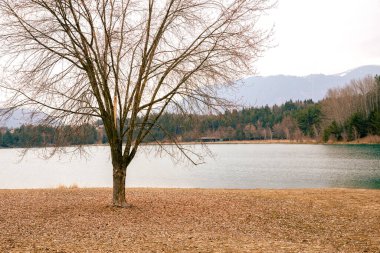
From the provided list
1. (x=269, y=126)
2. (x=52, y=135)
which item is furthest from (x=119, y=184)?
(x=269, y=126)

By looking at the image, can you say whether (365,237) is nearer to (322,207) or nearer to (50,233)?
(322,207)

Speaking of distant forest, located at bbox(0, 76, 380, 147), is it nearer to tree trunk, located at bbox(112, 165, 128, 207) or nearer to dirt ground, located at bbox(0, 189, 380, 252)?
tree trunk, located at bbox(112, 165, 128, 207)

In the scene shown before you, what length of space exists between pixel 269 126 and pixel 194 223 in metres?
141

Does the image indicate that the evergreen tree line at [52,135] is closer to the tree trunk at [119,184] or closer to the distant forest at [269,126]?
the distant forest at [269,126]

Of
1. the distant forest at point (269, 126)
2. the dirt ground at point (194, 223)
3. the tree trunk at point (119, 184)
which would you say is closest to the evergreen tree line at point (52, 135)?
the distant forest at point (269, 126)

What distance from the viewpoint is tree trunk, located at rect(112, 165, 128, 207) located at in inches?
563

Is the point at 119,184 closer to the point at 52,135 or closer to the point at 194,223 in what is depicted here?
the point at 52,135

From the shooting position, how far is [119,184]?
1437 cm

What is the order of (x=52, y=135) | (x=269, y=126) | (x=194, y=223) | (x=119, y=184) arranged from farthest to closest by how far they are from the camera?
(x=269, y=126) < (x=119, y=184) < (x=52, y=135) < (x=194, y=223)

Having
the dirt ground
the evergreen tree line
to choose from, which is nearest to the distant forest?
the evergreen tree line

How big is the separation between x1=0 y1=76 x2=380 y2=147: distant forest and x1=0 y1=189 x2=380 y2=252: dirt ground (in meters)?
→ 2.61

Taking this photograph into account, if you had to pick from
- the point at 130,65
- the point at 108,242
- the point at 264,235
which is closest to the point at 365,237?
the point at 264,235

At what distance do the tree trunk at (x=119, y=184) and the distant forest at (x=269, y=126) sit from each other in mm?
1681

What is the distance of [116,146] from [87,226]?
11.3 ft
